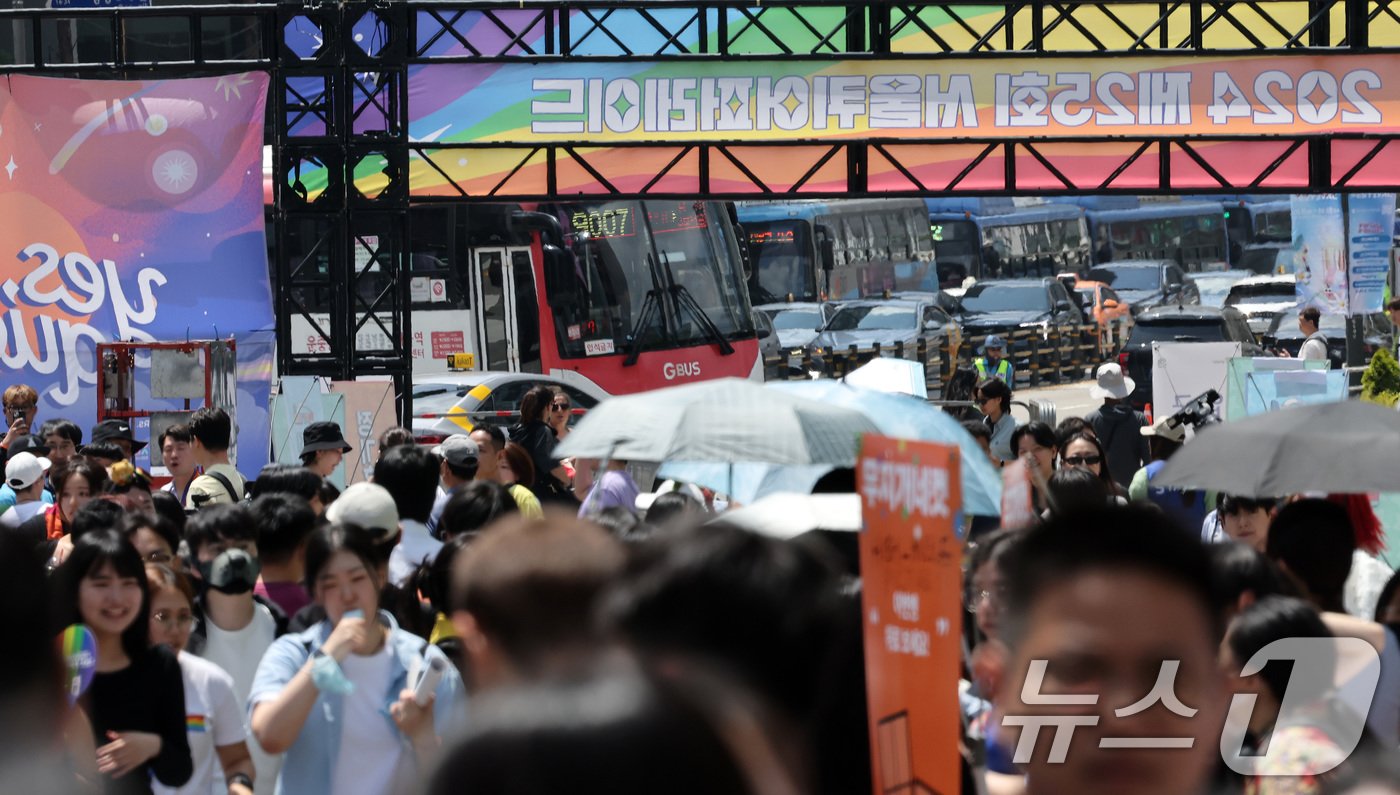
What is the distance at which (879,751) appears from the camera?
289 centimetres

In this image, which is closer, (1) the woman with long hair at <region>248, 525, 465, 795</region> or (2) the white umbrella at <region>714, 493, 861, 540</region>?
(1) the woman with long hair at <region>248, 525, 465, 795</region>

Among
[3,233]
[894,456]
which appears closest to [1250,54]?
[3,233]

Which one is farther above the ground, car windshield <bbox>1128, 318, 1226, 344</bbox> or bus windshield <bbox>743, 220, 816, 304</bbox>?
bus windshield <bbox>743, 220, 816, 304</bbox>

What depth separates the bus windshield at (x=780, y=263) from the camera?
2992 cm

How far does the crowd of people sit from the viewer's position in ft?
4.57

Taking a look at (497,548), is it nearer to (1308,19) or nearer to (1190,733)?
(1190,733)

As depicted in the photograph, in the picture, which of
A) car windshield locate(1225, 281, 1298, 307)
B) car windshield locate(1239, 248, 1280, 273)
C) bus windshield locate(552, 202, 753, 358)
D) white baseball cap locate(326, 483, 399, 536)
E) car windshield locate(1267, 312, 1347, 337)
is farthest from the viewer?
car windshield locate(1239, 248, 1280, 273)

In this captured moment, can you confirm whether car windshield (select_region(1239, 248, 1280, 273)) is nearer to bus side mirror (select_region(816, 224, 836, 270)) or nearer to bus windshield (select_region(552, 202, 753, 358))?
bus side mirror (select_region(816, 224, 836, 270))

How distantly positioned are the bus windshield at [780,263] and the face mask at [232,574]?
25.2 m

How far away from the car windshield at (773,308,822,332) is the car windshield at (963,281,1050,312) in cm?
354

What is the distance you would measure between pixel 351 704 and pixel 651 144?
9.47 metres

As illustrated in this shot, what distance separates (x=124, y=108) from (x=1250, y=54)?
Answer: 826 cm

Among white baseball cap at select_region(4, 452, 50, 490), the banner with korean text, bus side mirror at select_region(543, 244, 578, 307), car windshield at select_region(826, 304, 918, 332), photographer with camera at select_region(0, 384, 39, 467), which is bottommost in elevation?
white baseball cap at select_region(4, 452, 50, 490)

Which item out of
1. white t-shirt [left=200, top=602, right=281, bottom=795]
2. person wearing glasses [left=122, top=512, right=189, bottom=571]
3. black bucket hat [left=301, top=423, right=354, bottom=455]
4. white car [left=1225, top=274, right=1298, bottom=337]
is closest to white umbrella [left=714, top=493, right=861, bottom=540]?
white t-shirt [left=200, top=602, right=281, bottom=795]
